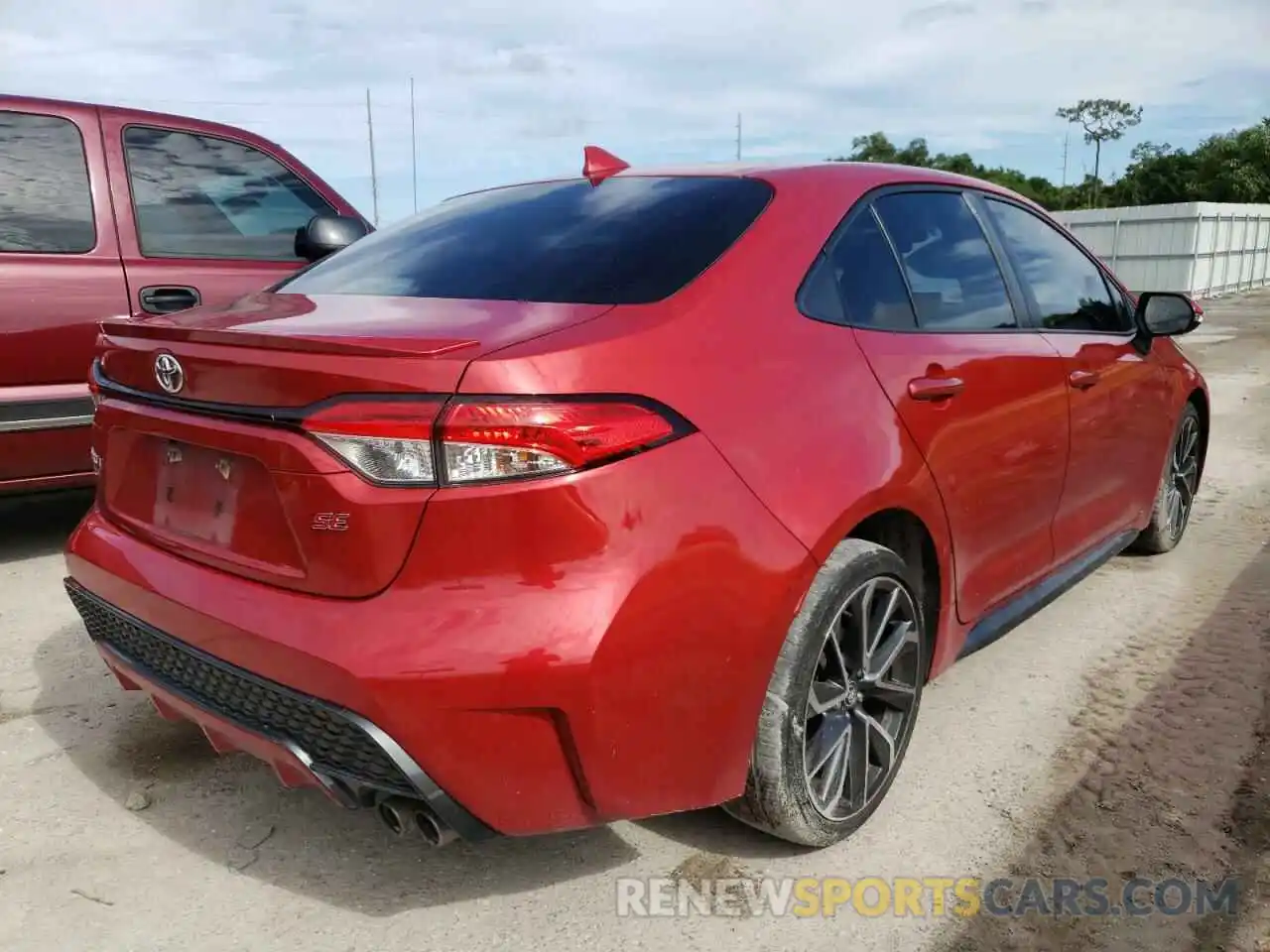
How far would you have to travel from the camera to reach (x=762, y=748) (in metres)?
2.21

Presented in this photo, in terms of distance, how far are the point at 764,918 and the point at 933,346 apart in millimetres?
1432

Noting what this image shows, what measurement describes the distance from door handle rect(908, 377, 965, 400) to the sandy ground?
1028 millimetres

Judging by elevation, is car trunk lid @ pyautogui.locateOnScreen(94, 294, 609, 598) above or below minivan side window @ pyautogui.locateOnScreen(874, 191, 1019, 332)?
below

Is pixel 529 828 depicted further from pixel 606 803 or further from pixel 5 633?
pixel 5 633

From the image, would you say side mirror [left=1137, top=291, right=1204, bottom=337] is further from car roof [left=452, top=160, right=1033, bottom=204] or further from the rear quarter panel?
the rear quarter panel

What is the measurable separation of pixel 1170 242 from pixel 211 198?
22948mm

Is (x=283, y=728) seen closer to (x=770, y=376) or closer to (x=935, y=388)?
(x=770, y=376)

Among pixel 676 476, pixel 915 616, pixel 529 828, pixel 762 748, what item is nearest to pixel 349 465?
pixel 676 476

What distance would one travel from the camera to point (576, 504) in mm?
1846

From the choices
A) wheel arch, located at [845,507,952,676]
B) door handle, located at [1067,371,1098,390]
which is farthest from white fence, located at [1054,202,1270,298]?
wheel arch, located at [845,507,952,676]

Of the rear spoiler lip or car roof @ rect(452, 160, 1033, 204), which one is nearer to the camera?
the rear spoiler lip

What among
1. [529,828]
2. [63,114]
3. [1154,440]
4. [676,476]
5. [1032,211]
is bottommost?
[529,828]

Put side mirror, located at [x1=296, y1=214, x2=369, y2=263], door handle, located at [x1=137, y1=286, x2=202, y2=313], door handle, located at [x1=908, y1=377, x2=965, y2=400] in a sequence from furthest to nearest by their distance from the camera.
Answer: door handle, located at [x1=137, y1=286, x2=202, y2=313] → side mirror, located at [x1=296, y1=214, x2=369, y2=263] → door handle, located at [x1=908, y1=377, x2=965, y2=400]

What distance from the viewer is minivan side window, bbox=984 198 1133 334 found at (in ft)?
11.0
